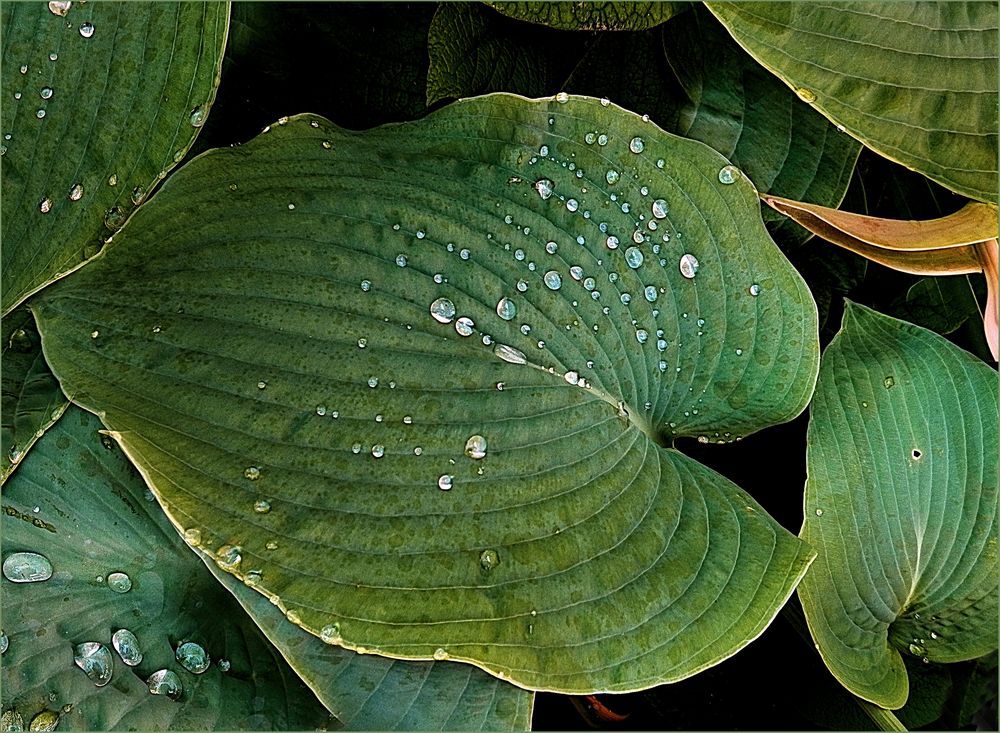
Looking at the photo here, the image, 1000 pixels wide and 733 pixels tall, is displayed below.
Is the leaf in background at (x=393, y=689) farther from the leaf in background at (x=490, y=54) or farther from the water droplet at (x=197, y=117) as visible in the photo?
the leaf in background at (x=490, y=54)

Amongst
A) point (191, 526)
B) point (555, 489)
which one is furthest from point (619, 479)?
point (191, 526)

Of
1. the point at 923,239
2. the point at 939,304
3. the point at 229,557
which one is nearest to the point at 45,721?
the point at 229,557

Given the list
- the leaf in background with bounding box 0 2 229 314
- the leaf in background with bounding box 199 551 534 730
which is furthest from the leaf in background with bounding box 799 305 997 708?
the leaf in background with bounding box 0 2 229 314

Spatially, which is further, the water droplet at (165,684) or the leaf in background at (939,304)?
the leaf in background at (939,304)

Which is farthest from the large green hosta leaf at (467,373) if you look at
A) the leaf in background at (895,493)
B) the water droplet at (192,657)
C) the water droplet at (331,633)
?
the water droplet at (192,657)

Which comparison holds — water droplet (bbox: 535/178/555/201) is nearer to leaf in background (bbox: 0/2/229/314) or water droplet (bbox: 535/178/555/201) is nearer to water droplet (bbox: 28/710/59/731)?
leaf in background (bbox: 0/2/229/314)

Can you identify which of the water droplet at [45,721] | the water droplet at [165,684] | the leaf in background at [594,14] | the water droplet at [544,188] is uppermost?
the leaf in background at [594,14]

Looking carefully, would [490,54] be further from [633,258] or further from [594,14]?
[633,258]
